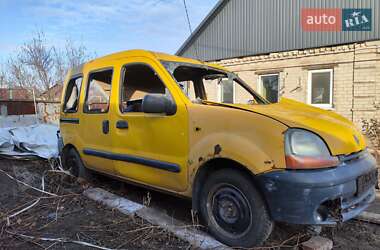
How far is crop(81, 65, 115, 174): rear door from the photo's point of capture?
4.05m

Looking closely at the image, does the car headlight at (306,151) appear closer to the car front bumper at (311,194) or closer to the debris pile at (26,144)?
the car front bumper at (311,194)

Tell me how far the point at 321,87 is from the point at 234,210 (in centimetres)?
807

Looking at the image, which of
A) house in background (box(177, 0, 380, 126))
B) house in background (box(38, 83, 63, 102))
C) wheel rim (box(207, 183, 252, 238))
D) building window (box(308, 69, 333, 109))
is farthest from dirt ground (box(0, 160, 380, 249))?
house in background (box(38, 83, 63, 102))

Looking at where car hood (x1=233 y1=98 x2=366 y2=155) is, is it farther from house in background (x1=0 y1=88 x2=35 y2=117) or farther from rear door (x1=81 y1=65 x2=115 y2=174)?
house in background (x1=0 y1=88 x2=35 y2=117)

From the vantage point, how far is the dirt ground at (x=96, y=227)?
2.92 metres

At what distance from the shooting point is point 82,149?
4.61 meters

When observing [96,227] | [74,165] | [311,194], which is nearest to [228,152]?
[311,194]

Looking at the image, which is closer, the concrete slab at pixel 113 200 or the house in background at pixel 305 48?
the concrete slab at pixel 113 200

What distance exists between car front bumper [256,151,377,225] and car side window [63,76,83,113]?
11.1 feet

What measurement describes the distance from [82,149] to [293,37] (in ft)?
26.1

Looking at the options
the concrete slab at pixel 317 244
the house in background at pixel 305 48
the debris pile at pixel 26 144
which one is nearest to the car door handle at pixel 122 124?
the concrete slab at pixel 317 244

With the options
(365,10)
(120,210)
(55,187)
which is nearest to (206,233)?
(120,210)

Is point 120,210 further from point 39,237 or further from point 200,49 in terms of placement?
point 200,49

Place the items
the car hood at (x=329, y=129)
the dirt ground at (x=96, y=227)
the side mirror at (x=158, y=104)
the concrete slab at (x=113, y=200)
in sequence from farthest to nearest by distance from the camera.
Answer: the concrete slab at (x=113, y=200)
the side mirror at (x=158, y=104)
the dirt ground at (x=96, y=227)
the car hood at (x=329, y=129)
